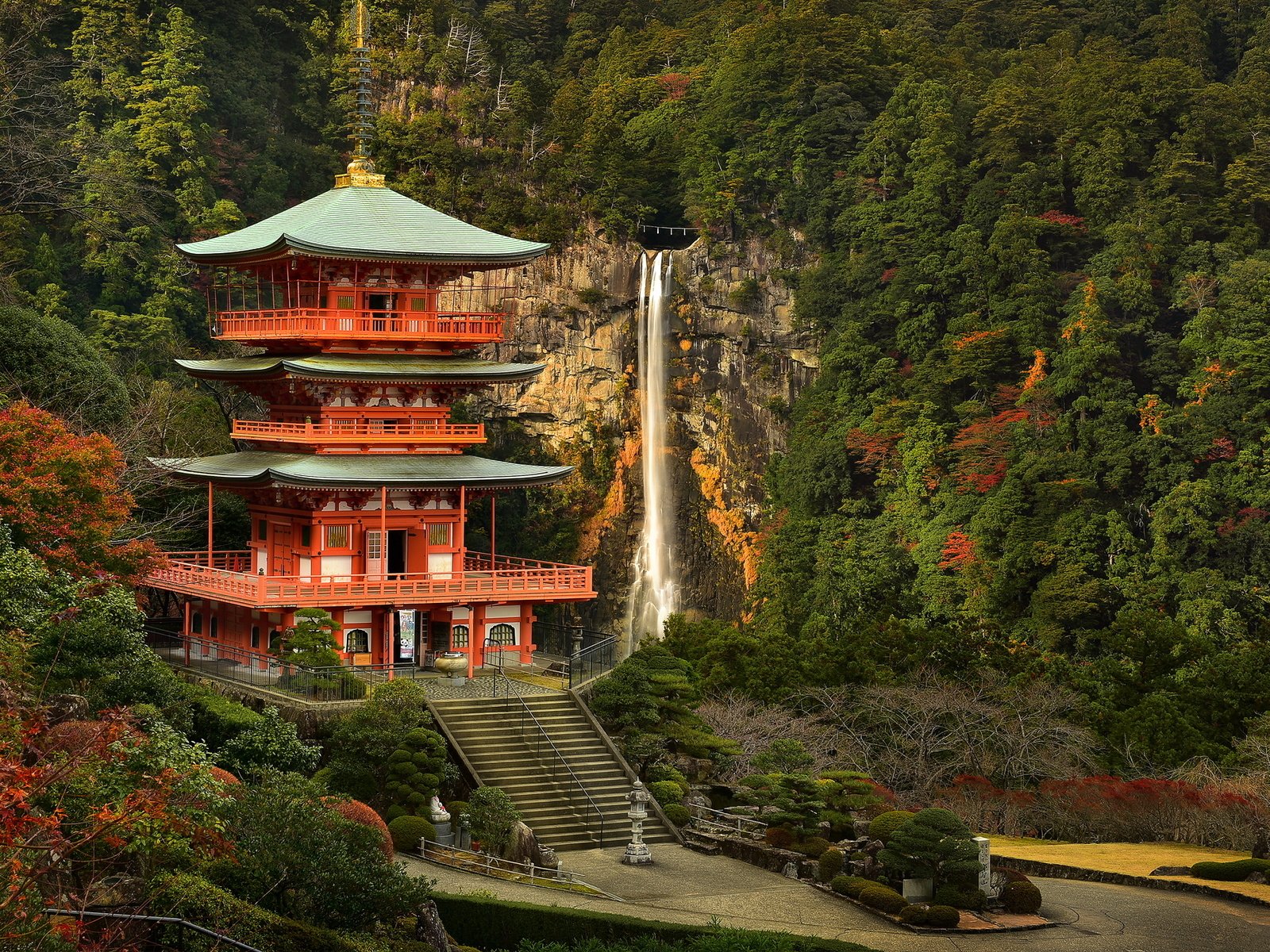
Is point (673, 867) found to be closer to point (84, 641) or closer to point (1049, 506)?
point (84, 641)

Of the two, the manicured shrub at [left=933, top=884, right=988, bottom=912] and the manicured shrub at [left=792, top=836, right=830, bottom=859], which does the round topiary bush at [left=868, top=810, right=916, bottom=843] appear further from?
the manicured shrub at [left=933, top=884, right=988, bottom=912]

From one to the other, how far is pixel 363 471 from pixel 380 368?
2362 millimetres

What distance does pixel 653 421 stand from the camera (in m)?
72.2

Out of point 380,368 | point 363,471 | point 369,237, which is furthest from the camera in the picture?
point 369,237

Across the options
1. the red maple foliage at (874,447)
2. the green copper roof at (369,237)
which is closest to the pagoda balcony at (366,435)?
the green copper roof at (369,237)

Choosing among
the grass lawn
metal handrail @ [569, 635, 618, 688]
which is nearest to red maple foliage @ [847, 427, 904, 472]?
metal handrail @ [569, 635, 618, 688]

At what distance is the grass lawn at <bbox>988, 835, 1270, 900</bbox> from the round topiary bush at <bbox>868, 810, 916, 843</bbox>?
10.9 feet

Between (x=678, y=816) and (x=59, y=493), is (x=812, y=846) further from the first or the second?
(x=59, y=493)

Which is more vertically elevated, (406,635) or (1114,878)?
(406,635)

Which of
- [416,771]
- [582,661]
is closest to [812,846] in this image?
[416,771]

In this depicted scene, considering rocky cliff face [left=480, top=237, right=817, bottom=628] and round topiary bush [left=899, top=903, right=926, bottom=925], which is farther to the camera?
rocky cliff face [left=480, top=237, right=817, bottom=628]

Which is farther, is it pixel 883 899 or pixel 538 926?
pixel 883 899

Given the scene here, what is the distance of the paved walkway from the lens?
87.4 feet

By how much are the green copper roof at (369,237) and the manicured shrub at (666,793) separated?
12559 millimetres
